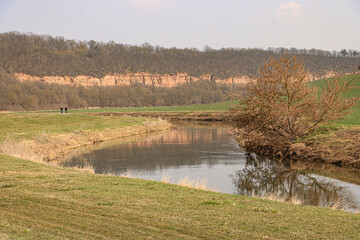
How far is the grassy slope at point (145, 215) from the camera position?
888 centimetres

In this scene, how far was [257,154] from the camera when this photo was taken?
32562mm

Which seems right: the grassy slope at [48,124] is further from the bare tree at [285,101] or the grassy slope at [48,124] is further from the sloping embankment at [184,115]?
the sloping embankment at [184,115]

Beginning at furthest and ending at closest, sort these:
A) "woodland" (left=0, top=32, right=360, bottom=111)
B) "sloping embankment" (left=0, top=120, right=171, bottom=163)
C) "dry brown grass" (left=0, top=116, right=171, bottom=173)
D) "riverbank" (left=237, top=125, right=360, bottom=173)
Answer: "woodland" (left=0, top=32, right=360, bottom=111), "riverbank" (left=237, top=125, right=360, bottom=173), "sloping embankment" (left=0, top=120, right=171, bottom=163), "dry brown grass" (left=0, top=116, right=171, bottom=173)

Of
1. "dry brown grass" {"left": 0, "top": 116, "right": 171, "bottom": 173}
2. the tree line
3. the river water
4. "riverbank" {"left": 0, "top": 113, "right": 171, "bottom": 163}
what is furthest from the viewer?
the tree line

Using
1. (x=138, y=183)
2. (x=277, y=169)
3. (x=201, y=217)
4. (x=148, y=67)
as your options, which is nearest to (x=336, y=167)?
(x=277, y=169)

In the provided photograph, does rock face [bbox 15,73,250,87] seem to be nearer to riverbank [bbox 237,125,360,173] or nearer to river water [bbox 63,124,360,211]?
river water [bbox 63,124,360,211]

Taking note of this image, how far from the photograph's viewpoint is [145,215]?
34.1ft

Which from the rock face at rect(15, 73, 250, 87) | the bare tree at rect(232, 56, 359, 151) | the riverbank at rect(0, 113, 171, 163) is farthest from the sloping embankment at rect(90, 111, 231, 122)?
the rock face at rect(15, 73, 250, 87)

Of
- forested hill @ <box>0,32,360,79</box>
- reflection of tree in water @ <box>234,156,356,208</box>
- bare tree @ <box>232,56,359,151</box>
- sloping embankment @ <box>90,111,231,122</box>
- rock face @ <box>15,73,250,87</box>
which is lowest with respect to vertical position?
reflection of tree in water @ <box>234,156,356,208</box>

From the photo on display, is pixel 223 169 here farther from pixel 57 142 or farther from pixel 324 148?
pixel 57 142

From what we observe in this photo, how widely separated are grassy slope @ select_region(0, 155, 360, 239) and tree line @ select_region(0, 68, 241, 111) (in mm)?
64832

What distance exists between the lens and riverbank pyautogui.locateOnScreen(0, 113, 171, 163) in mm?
28587

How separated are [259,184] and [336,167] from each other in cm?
721

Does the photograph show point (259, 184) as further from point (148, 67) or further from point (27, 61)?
point (148, 67)
